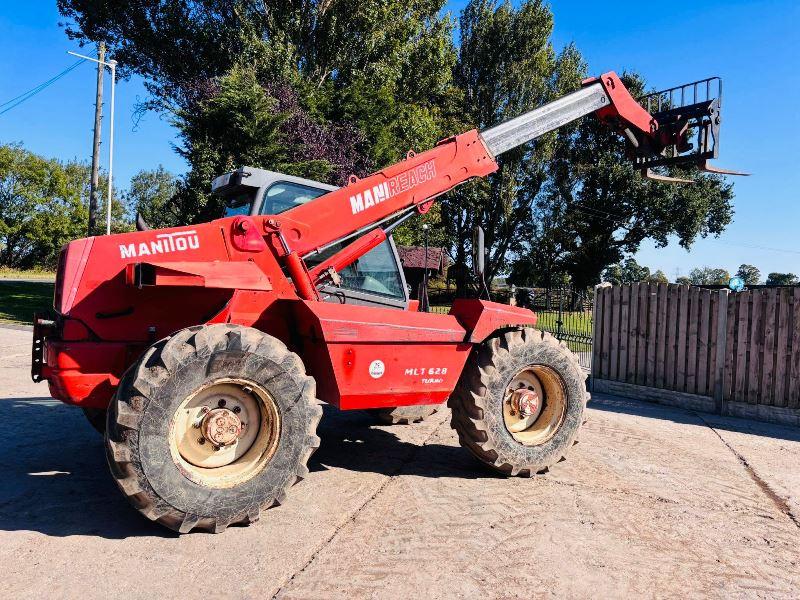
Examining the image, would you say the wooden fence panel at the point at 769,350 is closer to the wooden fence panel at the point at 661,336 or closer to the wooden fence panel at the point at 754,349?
the wooden fence panel at the point at 754,349

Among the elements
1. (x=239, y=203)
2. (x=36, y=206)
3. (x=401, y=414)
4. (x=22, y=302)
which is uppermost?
(x=36, y=206)

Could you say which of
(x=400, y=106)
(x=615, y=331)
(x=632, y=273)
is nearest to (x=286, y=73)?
(x=400, y=106)

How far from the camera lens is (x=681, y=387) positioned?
9.26 metres

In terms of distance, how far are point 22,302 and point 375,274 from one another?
2259 centimetres

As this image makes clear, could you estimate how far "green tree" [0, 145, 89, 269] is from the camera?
4581cm

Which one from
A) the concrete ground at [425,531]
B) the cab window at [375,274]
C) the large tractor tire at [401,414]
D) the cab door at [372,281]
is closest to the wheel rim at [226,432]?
the concrete ground at [425,531]

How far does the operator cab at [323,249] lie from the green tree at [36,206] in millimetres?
46143

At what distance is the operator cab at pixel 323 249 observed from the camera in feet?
16.8

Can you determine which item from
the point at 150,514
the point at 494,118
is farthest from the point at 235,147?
the point at 494,118

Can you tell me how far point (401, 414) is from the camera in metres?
6.79

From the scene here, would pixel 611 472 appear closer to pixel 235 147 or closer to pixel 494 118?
pixel 235 147

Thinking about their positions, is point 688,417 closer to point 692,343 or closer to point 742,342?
point 692,343

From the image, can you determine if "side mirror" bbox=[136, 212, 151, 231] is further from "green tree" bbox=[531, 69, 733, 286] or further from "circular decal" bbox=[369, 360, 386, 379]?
"green tree" bbox=[531, 69, 733, 286]

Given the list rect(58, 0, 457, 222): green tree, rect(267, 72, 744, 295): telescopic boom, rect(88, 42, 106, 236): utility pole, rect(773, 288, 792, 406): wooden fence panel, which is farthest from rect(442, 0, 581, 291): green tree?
rect(267, 72, 744, 295): telescopic boom
